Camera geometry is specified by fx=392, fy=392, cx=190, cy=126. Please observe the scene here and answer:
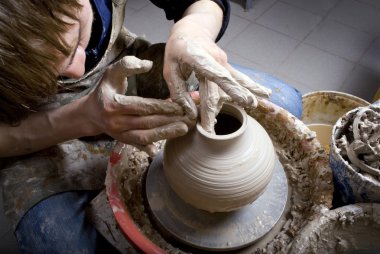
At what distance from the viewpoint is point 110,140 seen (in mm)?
1465

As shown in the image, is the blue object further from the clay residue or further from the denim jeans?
the denim jeans

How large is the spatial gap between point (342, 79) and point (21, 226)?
213 centimetres

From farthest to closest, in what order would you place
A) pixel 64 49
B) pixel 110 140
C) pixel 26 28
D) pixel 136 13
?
pixel 136 13
pixel 110 140
pixel 64 49
pixel 26 28

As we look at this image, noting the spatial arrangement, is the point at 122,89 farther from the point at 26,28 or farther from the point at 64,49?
the point at 26,28

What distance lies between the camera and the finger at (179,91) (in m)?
1.06

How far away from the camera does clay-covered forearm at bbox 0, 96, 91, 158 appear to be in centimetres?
124

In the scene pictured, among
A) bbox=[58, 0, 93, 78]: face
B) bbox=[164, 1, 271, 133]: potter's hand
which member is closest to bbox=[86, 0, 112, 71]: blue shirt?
bbox=[58, 0, 93, 78]: face

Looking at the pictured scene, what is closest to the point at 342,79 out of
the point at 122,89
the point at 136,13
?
the point at 136,13

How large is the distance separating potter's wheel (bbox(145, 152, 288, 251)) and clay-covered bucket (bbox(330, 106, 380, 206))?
18 cm

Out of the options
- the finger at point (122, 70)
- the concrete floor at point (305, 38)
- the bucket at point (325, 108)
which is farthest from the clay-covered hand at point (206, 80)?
the concrete floor at point (305, 38)

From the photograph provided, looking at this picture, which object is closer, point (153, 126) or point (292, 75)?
point (153, 126)

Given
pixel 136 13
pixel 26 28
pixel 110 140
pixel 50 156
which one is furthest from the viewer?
pixel 136 13

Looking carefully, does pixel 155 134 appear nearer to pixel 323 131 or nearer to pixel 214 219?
pixel 214 219

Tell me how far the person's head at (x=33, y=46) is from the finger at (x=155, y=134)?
10.9 inches
